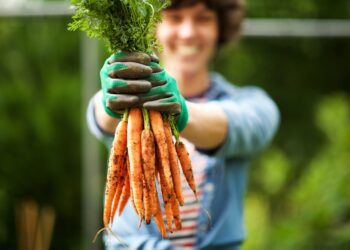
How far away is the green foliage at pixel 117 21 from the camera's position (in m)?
2.27

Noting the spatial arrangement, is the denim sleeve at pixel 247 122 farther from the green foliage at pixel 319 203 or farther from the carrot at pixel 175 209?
the green foliage at pixel 319 203

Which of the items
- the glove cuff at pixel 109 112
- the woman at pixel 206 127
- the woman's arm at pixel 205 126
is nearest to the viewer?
the glove cuff at pixel 109 112

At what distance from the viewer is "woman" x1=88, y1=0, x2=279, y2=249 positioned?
282 centimetres

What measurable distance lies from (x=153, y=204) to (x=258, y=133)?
2.93 ft

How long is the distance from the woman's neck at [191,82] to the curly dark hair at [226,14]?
27 centimetres

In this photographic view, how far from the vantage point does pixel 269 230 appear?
6105mm

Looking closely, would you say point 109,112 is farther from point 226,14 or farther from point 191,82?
point 226,14

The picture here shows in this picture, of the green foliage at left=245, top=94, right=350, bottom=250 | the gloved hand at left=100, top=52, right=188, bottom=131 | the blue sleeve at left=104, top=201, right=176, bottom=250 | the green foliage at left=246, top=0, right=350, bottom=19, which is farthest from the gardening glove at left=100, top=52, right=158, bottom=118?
the green foliage at left=246, top=0, right=350, bottom=19

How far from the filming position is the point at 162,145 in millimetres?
2354

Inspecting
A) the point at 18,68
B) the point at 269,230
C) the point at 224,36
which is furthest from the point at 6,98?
the point at 224,36

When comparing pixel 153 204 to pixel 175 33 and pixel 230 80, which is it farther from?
pixel 230 80

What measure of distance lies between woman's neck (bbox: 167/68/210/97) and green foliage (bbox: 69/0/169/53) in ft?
3.32

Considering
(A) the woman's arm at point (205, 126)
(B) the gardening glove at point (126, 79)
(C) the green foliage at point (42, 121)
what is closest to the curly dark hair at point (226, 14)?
(A) the woman's arm at point (205, 126)

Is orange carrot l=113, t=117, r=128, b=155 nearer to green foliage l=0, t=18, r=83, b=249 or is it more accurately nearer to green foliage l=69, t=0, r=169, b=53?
green foliage l=69, t=0, r=169, b=53
